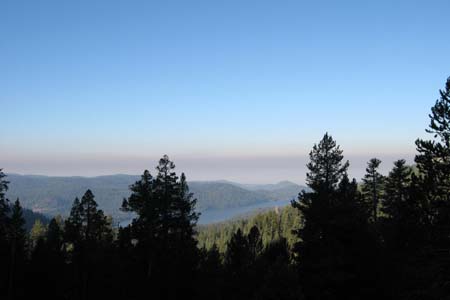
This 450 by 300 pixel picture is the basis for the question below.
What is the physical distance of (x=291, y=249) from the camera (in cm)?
2470

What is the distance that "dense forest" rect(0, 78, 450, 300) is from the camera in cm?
1703

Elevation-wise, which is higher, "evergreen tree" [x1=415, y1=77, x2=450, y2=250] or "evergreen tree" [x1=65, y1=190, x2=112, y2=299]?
"evergreen tree" [x1=415, y1=77, x2=450, y2=250]

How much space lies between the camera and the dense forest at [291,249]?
17.0m

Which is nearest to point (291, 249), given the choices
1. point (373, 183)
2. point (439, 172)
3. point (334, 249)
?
point (334, 249)

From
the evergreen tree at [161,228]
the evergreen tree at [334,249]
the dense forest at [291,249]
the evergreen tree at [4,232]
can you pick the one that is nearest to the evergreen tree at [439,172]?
the dense forest at [291,249]

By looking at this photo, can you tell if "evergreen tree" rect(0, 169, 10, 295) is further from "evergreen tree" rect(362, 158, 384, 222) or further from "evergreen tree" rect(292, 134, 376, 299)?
"evergreen tree" rect(362, 158, 384, 222)

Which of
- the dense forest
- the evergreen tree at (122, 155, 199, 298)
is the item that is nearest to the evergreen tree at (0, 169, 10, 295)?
the dense forest

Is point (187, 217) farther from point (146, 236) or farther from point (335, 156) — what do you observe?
point (335, 156)

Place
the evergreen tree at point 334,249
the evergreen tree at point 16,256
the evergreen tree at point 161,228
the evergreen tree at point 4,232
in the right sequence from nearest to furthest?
the evergreen tree at point 334,249 → the evergreen tree at point 4,232 → the evergreen tree at point 161,228 → the evergreen tree at point 16,256

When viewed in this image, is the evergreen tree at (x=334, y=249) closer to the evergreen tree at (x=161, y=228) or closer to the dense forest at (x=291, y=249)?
the dense forest at (x=291, y=249)

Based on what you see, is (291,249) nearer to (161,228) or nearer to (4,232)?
(161,228)

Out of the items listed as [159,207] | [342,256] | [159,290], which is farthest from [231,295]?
[342,256]

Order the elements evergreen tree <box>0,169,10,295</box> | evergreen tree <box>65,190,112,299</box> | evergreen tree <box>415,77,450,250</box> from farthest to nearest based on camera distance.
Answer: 1. evergreen tree <box>65,190,112,299</box>
2. evergreen tree <box>0,169,10,295</box>
3. evergreen tree <box>415,77,450,250</box>

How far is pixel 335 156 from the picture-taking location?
1135 inches
